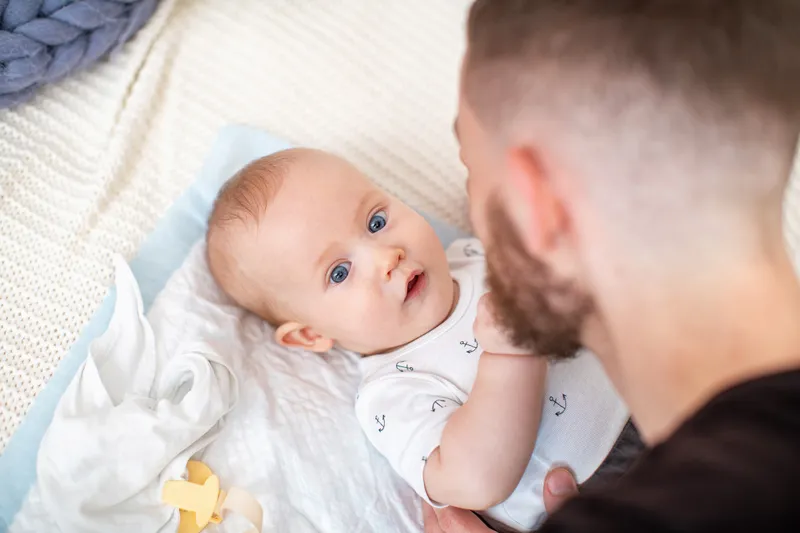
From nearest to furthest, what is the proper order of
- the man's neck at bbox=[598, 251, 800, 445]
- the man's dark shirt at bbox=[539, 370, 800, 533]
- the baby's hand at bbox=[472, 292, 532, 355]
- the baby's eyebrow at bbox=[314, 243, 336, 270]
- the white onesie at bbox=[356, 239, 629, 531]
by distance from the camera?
the man's dark shirt at bbox=[539, 370, 800, 533], the man's neck at bbox=[598, 251, 800, 445], the baby's hand at bbox=[472, 292, 532, 355], the white onesie at bbox=[356, 239, 629, 531], the baby's eyebrow at bbox=[314, 243, 336, 270]

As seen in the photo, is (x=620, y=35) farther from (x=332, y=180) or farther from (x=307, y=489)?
(x=307, y=489)

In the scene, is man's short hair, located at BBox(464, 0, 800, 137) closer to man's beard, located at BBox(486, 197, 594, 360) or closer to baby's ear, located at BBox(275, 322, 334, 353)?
man's beard, located at BBox(486, 197, 594, 360)

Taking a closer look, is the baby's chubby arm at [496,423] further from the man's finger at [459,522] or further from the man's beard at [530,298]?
the man's beard at [530,298]

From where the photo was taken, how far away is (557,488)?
0.99m

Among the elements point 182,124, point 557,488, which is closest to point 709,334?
Answer: point 557,488

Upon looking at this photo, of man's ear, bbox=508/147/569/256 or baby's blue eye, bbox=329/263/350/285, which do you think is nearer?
man's ear, bbox=508/147/569/256

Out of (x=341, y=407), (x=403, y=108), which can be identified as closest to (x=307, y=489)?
(x=341, y=407)

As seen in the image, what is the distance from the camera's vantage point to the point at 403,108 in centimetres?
154

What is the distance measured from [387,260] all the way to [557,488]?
41cm

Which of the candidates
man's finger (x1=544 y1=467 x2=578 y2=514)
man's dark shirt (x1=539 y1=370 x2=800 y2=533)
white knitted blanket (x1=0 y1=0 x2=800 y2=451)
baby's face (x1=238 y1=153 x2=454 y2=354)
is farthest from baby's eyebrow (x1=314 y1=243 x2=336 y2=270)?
man's dark shirt (x1=539 y1=370 x2=800 y2=533)

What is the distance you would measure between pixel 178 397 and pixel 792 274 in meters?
0.91

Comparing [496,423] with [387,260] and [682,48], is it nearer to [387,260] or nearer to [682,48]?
[387,260]

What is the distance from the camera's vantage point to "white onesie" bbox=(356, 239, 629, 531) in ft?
3.43

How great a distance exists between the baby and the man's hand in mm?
28
